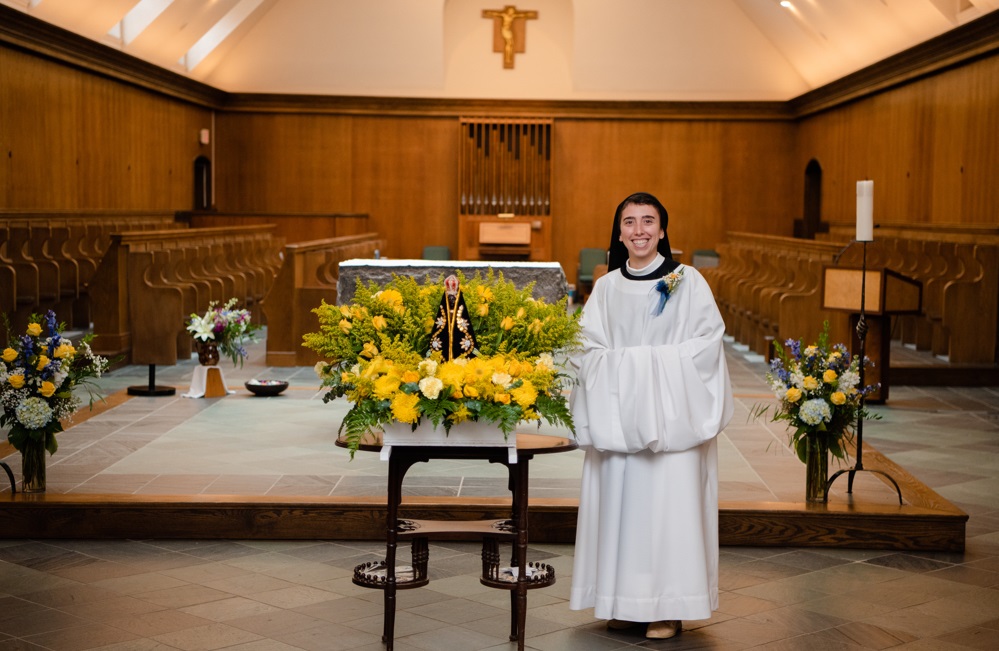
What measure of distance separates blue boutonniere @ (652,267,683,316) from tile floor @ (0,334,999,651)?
42.8 inches

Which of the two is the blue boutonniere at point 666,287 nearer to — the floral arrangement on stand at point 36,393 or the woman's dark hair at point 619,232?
the woman's dark hair at point 619,232

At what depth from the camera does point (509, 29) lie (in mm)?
19047

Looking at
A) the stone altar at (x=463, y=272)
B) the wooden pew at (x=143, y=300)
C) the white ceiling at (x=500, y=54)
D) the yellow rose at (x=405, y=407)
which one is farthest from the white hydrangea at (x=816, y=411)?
the white ceiling at (x=500, y=54)

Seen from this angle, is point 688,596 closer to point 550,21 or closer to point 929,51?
point 929,51

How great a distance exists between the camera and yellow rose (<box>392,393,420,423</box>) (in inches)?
136

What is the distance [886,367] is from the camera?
8641 millimetres

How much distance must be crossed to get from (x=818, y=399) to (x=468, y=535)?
6.53 ft

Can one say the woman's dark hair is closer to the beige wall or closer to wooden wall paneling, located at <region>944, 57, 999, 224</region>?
wooden wall paneling, located at <region>944, 57, 999, 224</region>

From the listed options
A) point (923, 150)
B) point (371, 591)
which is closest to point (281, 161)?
point (923, 150)

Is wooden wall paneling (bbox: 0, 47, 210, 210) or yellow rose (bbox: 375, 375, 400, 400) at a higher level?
wooden wall paneling (bbox: 0, 47, 210, 210)

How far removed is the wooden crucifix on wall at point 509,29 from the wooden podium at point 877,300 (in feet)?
37.5

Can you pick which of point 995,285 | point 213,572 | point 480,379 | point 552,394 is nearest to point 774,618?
point 552,394

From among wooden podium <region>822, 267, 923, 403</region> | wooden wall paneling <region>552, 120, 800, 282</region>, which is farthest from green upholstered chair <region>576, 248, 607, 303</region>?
wooden podium <region>822, 267, 923, 403</region>

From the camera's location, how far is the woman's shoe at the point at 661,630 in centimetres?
389
